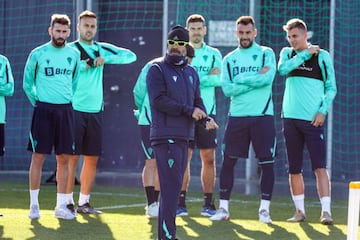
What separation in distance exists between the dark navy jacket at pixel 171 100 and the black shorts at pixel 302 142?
88.7 inches

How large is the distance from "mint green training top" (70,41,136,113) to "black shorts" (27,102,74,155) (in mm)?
639

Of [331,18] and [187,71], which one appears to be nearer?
[187,71]

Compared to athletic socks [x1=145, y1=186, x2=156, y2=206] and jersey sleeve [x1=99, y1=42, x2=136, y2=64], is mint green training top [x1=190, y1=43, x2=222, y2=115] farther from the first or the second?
athletic socks [x1=145, y1=186, x2=156, y2=206]

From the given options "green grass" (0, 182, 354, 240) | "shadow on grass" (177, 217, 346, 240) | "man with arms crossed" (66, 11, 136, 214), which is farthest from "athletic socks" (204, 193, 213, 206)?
"man with arms crossed" (66, 11, 136, 214)

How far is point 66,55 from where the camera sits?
8.68 meters

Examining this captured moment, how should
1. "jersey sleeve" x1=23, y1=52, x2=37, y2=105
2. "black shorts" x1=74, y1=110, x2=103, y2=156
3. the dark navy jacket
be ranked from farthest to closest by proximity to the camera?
"black shorts" x1=74, y1=110, x2=103, y2=156, "jersey sleeve" x1=23, y1=52, x2=37, y2=105, the dark navy jacket

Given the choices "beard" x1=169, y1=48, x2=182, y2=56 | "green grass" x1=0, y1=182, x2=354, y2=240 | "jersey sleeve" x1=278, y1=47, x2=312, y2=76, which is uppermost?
"beard" x1=169, y1=48, x2=182, y2=56

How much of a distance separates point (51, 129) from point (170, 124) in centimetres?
228

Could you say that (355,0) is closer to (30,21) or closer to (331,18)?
(331,18)

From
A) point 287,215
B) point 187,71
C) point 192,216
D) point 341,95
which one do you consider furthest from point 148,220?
point 341,95

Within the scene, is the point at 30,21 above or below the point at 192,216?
above

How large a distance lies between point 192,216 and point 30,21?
21.9 ft

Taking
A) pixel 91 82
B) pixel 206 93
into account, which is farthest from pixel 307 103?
pixel 91 82

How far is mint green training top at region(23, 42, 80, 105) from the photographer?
8.54 metres
